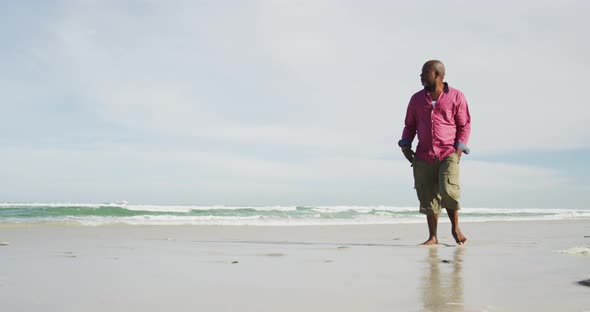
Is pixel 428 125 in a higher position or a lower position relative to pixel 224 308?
higher

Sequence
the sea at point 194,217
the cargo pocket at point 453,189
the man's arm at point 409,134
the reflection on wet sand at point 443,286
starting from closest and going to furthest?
the reflection on wet sand at point 443,286 → the cargo pocket at point 453,189 → the man's arm at point 409,134 → the sea at point 194,217

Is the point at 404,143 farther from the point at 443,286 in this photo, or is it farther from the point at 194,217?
the point at 194,217

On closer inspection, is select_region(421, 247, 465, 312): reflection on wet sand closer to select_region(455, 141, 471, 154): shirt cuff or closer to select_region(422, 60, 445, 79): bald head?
select_region(455, 141, 471, 154): shirt cuff

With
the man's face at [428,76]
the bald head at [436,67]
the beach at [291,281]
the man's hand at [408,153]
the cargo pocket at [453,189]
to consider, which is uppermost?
the bald head at [436,67]

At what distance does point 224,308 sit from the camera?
202cm

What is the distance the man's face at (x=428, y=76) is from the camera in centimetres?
520

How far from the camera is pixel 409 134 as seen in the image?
559 centimetres

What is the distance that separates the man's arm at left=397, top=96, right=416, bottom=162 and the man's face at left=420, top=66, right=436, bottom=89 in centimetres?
31

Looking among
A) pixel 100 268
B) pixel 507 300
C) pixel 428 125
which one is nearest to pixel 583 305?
pixel 507 300

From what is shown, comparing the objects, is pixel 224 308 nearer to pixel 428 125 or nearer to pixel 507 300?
pixel 507 300

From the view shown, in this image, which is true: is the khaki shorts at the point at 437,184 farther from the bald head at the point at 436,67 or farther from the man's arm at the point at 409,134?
the bald head at the point at 436,67

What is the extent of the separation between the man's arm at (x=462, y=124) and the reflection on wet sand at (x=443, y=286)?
1.71 metres

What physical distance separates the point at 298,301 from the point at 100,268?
1467mm

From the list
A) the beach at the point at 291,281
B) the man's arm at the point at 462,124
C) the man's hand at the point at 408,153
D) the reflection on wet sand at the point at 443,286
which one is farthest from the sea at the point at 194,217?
the reflection on wet sand at the point at 443,286
